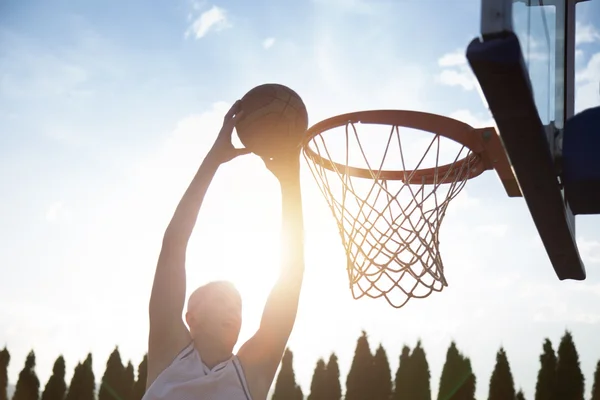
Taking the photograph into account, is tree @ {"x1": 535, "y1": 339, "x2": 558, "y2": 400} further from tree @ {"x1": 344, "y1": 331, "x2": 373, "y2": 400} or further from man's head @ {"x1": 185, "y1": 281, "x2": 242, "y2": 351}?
man's head @ {"x1": 185, "y1": 281, "x2": 242, "y2": 351}

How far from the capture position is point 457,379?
64.3 ft

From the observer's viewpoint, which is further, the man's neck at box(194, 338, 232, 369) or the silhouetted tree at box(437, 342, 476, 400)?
the silhouetted tree at box(437, 342, 476, 400)

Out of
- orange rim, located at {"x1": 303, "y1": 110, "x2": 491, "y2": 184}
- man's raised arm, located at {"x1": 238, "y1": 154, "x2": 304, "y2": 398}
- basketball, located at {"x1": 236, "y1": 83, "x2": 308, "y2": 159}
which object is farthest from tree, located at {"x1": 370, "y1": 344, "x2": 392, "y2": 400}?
man's raised arm, located at {"x1": 238, "y1": 154, "x2": 304, "y2": 398}

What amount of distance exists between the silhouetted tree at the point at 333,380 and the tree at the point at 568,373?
6.56 metres

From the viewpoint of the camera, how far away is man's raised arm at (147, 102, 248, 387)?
2531 millimetres

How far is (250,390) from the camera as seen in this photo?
2.64m

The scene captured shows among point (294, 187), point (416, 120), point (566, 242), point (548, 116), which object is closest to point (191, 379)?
point (294, 187)

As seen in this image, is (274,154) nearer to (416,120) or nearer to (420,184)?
(416,120)

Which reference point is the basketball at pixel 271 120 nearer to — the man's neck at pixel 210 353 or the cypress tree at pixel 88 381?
the man's neck at pixel 210 353

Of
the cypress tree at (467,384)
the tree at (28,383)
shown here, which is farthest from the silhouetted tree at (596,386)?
the tree at (28,383)

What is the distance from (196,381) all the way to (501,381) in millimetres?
18489

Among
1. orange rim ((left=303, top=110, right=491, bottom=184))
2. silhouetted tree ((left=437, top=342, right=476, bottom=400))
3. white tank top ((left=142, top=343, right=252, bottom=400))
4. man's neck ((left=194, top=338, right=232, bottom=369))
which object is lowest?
white tank top ((left=142, top=343, right=252, bottom=400))

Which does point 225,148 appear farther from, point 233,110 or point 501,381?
point 501,381

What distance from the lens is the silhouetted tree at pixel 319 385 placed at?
21.2 m
